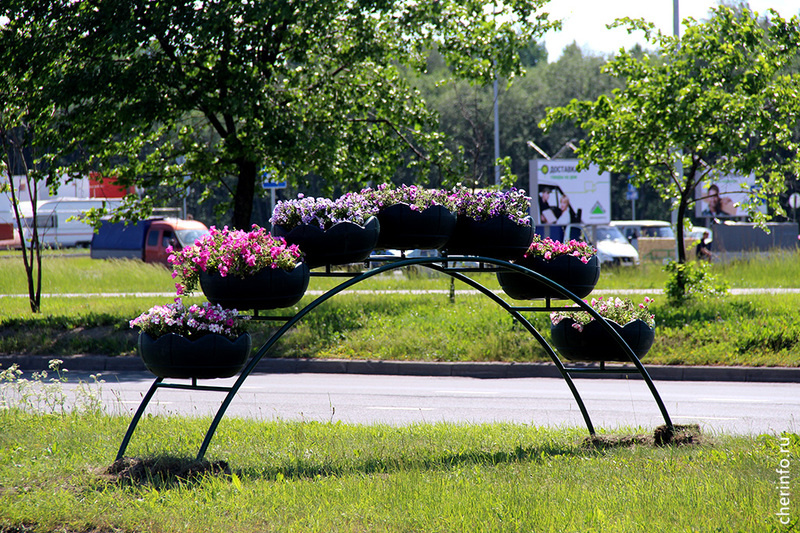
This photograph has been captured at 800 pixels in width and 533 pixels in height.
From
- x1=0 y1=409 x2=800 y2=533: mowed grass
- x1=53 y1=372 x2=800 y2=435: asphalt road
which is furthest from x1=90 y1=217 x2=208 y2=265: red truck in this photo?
x1=0 y1=409 x2=800 y2=533: mowed grass

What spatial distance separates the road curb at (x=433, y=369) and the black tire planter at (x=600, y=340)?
16.1 ft

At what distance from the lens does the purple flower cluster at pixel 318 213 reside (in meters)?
5.38

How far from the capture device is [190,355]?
498 centimetres

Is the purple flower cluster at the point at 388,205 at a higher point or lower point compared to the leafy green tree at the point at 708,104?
lower

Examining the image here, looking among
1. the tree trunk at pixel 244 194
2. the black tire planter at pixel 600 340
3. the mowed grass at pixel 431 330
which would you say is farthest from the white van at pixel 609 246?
the black tire planter at pixel 600 340

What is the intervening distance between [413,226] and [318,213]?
0.64m

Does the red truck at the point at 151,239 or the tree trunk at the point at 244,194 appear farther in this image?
the red truck at the point at 151,239

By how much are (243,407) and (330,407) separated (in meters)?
→ 0.96

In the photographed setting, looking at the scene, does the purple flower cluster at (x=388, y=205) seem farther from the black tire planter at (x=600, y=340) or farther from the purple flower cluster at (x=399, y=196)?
the black tire planter at (x=600, y=340)

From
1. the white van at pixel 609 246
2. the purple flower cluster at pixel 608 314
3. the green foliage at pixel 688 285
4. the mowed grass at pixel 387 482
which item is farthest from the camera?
the white van at pixel 609 246

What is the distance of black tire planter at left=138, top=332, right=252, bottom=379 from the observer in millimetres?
4984

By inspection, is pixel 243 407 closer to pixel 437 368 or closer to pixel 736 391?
pixel 437 368

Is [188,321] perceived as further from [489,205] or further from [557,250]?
[557,250]

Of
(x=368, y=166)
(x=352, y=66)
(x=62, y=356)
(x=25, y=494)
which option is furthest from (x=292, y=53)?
(x=25, y=494)
